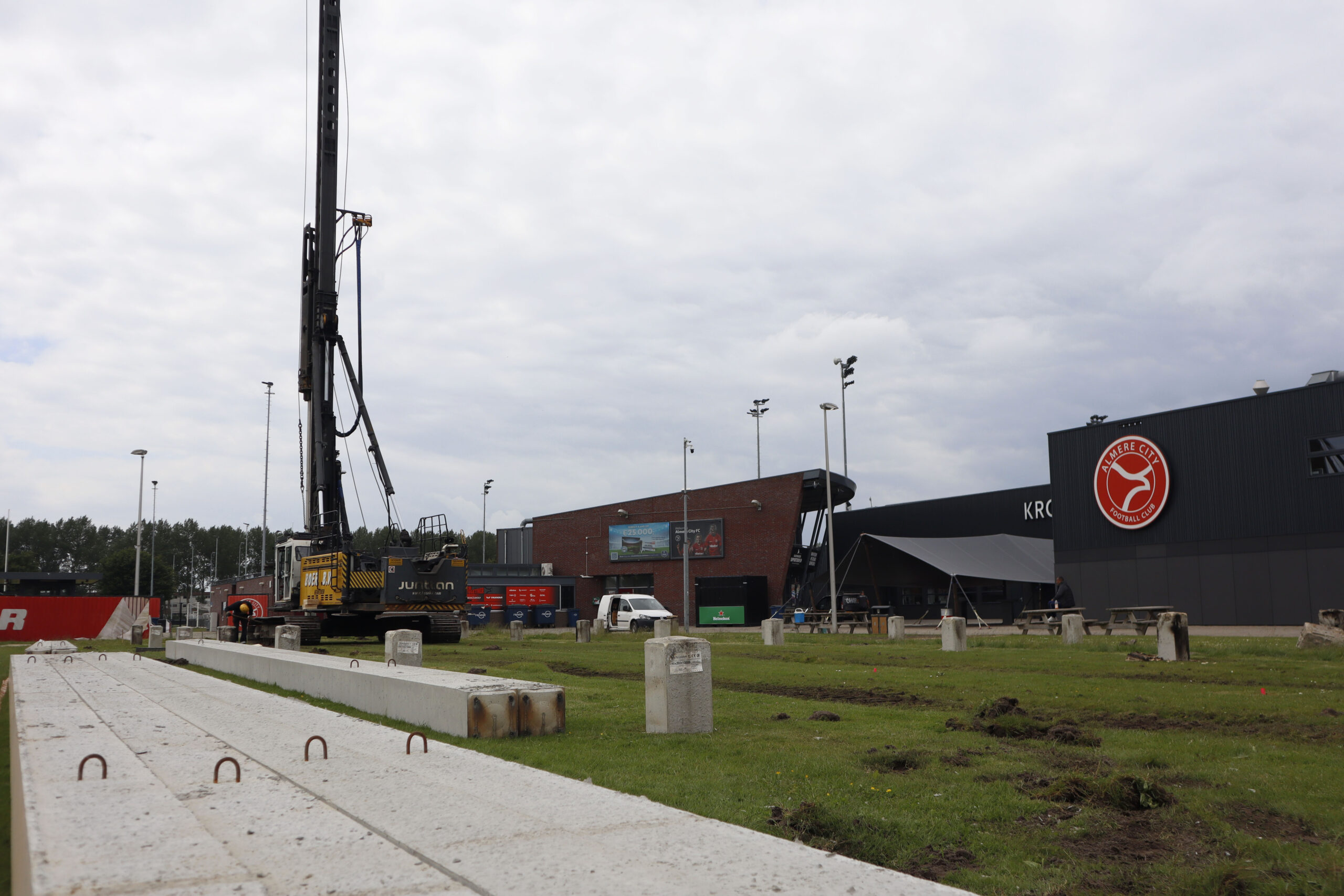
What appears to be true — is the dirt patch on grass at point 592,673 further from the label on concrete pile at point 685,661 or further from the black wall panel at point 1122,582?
the black wall panel at point 1122,582

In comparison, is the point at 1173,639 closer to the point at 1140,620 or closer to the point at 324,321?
the point at 1140,620

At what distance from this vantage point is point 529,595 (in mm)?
63125

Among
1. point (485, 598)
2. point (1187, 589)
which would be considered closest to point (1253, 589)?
point (1187, 589)

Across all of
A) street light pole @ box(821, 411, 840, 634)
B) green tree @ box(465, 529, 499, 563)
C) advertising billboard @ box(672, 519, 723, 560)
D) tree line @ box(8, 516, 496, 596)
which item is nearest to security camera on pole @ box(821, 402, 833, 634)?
street light pole @ box(821, 411, 840, 634)

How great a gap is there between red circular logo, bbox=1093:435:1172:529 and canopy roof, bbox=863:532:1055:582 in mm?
4113

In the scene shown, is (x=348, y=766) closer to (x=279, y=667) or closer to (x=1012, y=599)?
(x=279, y=667)

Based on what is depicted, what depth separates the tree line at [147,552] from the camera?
12550cm

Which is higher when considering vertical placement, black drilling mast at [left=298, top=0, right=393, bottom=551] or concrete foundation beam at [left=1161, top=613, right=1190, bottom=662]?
black drilling mast at [left=298, top=0, right=393, bottom=551]

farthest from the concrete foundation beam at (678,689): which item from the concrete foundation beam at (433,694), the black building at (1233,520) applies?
the black building at (1233,520)

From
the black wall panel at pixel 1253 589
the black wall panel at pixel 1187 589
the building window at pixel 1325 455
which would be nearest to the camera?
the building window at pixel 1325 455

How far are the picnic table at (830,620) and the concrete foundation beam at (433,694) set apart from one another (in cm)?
2443

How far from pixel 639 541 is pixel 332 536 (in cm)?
3622

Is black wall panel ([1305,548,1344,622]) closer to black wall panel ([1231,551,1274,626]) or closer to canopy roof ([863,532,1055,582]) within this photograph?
black wall panel ([1231,551,1274,626])

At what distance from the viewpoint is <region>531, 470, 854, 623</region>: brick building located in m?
55.3
